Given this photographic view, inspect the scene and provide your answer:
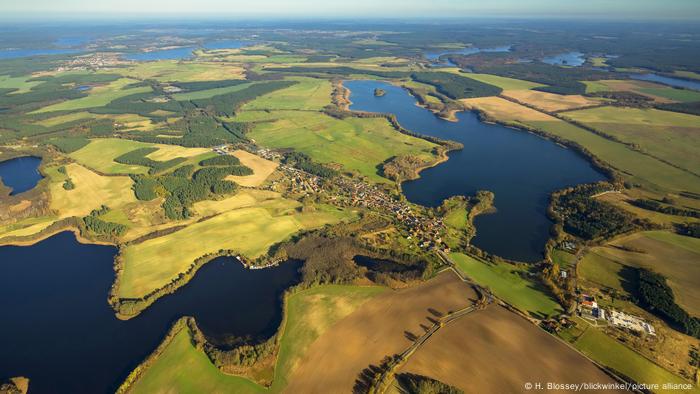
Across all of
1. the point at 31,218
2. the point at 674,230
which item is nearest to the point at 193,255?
the point at 31,218

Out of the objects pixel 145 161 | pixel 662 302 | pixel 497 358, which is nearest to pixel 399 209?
pixel 497 358

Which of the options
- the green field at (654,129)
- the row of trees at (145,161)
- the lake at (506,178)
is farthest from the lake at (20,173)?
the green field at (654,129)

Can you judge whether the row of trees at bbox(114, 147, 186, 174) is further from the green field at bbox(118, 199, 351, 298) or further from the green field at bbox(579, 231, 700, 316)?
the green field at bbox(579, 231, 700, 316)

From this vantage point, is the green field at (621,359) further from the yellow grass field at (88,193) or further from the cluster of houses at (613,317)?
the yellow grass field at (88,193)

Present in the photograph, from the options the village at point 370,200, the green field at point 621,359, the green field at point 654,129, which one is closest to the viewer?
the green field at point 621,359

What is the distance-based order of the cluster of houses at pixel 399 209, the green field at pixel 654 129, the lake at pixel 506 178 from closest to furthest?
the cluster of houses at pixel 399 209, the lake at pixel 506 178, the green field at pixel 654 129

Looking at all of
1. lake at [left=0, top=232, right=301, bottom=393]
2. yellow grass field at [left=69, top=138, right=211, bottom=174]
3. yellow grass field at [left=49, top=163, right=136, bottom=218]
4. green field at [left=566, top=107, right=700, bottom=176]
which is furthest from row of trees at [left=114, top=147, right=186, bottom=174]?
green field at [left=566, top=107, right=700, bottom=176]

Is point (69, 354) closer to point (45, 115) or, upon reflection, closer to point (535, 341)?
point (535, 341)
